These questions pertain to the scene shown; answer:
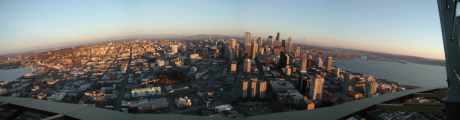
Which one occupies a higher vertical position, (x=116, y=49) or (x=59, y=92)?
(x=116, y=49)

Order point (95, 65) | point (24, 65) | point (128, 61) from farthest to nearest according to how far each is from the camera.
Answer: point (128, 61)
point (95, 65)
point (24, 65)

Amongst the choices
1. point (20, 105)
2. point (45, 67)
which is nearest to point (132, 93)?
point (45, 67)

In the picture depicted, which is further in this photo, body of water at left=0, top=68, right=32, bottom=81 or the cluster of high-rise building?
body of water at left=0, top=68, right=32, bottom=81

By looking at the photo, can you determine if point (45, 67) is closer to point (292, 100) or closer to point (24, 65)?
point (24, 65)

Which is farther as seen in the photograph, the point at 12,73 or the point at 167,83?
the point at 167,83

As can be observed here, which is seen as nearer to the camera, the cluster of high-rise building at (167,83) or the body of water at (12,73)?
the cluster of high-rise building at (167,83)

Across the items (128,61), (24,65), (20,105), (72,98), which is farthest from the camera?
(128,61)

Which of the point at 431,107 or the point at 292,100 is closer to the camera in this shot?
the point at 431,107

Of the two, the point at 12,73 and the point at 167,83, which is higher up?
the point at 12,73
